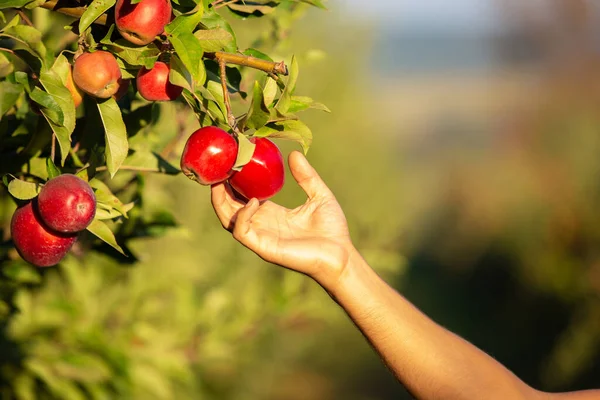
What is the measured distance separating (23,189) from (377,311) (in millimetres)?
746

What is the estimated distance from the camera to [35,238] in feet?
3.83

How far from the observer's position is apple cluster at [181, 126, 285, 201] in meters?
1.14

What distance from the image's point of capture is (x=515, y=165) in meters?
8.42

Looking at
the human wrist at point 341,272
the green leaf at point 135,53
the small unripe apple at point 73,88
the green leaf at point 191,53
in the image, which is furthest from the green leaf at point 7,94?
the human wrist at point 341,272

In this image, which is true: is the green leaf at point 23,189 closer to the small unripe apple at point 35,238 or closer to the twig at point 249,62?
the small unripe apple at point 35,238

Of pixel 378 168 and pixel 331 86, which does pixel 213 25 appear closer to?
pixel 331 86

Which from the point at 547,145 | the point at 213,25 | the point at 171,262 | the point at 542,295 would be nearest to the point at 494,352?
the point at 542,295

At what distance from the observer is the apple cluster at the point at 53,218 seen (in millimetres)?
1087

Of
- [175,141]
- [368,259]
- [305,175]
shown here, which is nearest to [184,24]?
[305,175]

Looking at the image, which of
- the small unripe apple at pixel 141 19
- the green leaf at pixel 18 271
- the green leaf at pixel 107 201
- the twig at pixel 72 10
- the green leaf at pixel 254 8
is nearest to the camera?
the small unripe apple at pixel 141 19

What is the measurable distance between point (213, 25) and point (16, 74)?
0.30m

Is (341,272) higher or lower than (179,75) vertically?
lower

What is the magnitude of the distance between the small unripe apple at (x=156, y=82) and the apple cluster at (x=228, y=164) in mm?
79

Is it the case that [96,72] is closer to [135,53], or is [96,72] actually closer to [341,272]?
[135,53]
